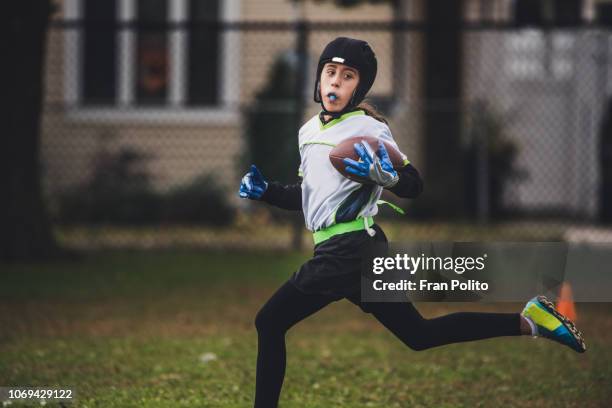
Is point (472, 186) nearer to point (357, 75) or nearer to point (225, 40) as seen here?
point (225, 40)

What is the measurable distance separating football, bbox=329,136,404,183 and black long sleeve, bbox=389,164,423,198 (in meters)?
0.04

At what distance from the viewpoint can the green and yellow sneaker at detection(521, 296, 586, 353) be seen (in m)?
4.61

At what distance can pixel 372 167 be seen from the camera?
414cm

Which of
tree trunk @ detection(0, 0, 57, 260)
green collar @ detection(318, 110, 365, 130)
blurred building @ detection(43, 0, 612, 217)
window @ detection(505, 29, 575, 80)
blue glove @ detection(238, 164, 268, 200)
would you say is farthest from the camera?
window @ detection(505, 29, 575, 80)

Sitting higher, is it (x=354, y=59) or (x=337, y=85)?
(x=354, y=59)

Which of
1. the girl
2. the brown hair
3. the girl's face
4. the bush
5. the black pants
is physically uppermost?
the girl's face

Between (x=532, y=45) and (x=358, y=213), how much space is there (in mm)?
12565

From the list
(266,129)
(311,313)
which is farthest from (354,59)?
(266,129)

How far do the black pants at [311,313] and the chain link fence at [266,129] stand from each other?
8084mm

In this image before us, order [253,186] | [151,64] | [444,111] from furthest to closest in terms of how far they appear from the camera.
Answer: [151,64]
[444,111]
[253,186]

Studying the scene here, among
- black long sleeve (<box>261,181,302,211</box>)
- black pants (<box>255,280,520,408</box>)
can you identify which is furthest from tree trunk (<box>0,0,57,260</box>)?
black pants (<box>255,280,520,408</box>)

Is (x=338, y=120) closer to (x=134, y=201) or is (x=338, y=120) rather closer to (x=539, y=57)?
(x=134, y=201)

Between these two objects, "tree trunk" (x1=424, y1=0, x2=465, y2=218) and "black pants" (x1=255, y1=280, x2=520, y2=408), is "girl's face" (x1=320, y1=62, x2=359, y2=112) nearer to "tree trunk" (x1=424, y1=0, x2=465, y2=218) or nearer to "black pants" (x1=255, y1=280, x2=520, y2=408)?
"black pants" (x1=255, y1=280, x2=520, y2=408)

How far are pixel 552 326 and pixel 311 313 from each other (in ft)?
3.44
